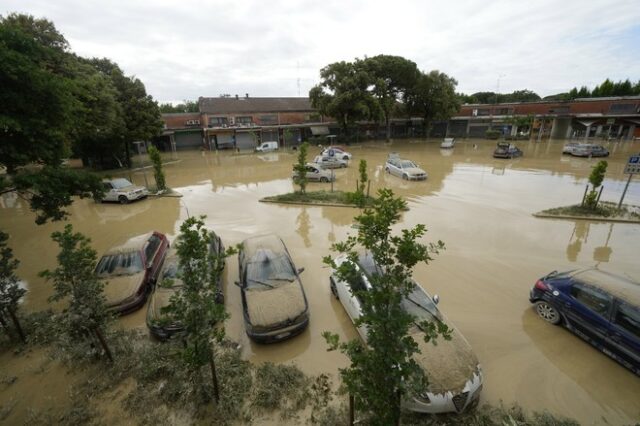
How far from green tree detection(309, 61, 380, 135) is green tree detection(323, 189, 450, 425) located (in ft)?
112

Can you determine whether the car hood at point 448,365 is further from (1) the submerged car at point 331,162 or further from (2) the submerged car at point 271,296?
(1) the submerged car at point 331,162

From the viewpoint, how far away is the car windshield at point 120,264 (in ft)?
26.3

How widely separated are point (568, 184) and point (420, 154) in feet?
51.2

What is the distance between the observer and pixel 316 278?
9031 mm

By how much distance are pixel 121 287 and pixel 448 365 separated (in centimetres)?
799

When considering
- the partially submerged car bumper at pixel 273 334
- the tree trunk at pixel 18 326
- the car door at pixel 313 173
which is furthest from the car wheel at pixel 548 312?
the car door at pixel 313 173

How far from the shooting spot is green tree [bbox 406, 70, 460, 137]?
4012cm

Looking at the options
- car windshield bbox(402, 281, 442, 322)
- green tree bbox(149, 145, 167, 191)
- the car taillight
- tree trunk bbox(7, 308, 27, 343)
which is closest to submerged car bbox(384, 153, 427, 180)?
the car taillight

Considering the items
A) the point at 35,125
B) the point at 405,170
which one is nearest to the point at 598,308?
the point at 35,125

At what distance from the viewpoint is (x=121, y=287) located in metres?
7.67

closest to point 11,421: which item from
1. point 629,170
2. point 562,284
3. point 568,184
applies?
point 562,284

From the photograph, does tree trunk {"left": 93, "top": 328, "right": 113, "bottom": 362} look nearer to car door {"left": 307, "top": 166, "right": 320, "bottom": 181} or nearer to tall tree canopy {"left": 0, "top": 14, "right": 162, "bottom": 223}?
tall tree canopy {"left": 0, "top": 14, "right": 162, "bottom": 223}

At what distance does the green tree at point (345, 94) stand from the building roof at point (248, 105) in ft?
29.5

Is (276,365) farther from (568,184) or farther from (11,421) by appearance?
(568,184)
